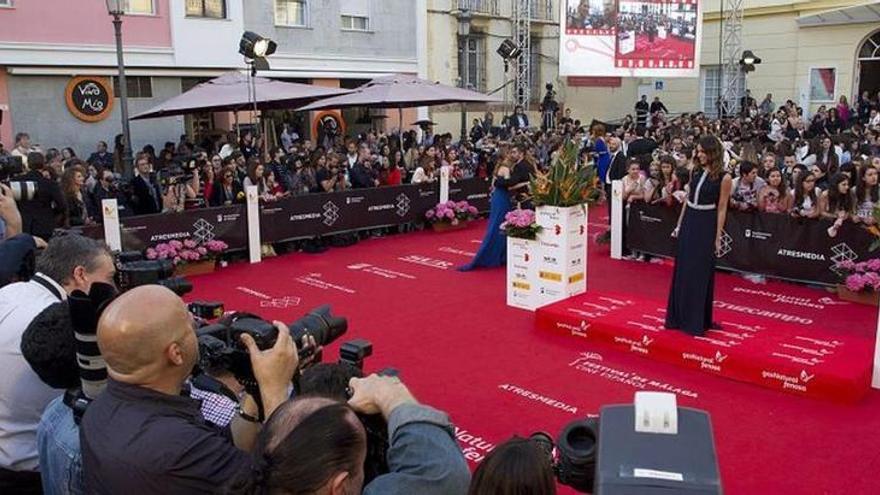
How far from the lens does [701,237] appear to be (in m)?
6.95

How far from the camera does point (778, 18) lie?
26.8 m

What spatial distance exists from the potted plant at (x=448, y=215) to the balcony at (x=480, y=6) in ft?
44.9

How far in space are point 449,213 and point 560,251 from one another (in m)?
5.29

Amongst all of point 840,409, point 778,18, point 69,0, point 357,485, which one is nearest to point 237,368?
point 357,485

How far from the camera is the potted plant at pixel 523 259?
8844 mm

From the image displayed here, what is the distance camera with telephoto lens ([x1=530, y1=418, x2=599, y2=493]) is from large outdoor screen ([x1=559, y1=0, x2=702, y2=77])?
22.3 metres

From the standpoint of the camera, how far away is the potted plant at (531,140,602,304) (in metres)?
8.63

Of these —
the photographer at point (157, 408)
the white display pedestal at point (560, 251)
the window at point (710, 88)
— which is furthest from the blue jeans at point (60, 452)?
the window at point (710, 88)

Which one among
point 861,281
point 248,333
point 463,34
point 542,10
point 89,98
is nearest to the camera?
point 248,333

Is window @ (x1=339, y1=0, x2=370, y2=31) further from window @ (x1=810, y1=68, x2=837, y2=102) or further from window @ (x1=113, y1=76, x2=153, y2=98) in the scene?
window @ (x1=810, y1=68, x2=837, y2=102)

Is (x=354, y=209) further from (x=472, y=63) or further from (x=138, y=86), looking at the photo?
(x=472, y=63)

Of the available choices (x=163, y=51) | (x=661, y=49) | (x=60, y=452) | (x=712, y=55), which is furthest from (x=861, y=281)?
(x=712, y=55)

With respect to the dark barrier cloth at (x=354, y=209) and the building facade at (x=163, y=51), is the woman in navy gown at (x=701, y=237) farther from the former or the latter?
the building facade at (x=163, y=51)

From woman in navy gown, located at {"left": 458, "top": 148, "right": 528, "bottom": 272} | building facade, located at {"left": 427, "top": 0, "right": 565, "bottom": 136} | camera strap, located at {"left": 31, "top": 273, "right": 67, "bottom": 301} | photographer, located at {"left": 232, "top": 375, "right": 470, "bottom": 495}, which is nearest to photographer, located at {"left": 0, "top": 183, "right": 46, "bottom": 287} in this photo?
camera strap, located at {"left": 31, "top": 273, "right": 67, "bottom": 301}
